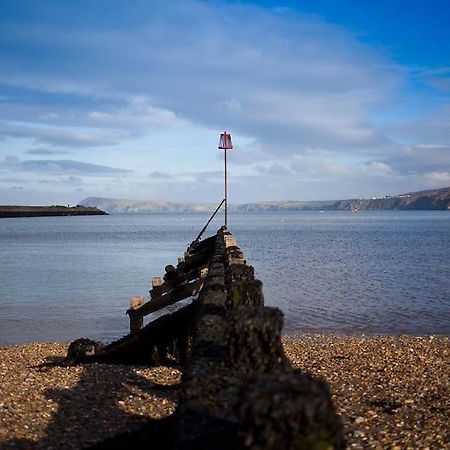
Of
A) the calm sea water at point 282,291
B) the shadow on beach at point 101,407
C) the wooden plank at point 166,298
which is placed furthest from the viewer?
the calm sea water at point 282,291

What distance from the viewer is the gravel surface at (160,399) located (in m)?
7.19

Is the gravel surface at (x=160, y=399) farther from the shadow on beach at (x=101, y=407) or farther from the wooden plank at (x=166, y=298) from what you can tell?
the wooden plank at (x=166, y=298)

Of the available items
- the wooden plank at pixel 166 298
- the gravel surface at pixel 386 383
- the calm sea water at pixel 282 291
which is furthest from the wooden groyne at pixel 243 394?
the calm sea water at pixel 282 291

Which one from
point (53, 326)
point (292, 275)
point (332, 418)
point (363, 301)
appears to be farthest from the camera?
point (292, 275)

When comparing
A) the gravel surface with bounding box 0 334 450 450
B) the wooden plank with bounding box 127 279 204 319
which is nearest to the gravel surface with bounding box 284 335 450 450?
the gravel surface with bounding box 0 334 450 450

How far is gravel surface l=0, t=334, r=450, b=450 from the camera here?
23.6ft

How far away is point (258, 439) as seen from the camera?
2414 mm

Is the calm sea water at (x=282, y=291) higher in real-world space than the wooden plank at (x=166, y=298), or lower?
lower

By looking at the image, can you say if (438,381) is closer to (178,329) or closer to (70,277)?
(178,329)

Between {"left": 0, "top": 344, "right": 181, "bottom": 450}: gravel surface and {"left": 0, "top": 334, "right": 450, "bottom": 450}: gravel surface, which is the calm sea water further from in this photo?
{"left": 0, "top": 344, "right": 181, "bottom": 450}: gravel surface

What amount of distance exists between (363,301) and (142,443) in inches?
914

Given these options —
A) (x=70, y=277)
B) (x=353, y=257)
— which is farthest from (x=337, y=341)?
(x=353, y=257)

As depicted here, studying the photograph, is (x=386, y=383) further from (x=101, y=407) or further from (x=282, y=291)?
(x=282, y=291)

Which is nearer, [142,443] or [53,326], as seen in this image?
[142,443]
